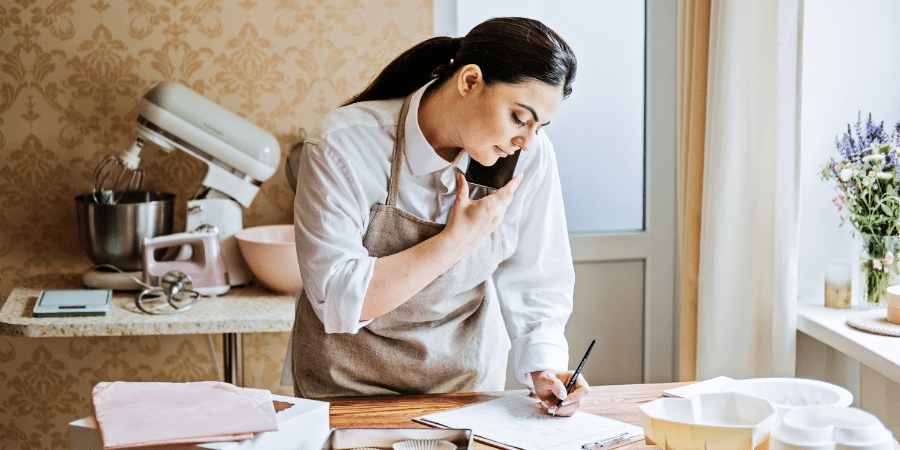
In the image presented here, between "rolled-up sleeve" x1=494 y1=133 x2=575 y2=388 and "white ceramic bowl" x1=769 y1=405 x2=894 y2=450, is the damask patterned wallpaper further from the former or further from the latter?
"white ceramic bowl" x1=769 y1=405 x2=894 y2=450

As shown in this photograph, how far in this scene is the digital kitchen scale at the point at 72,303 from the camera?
191cm

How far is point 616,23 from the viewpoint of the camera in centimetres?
268

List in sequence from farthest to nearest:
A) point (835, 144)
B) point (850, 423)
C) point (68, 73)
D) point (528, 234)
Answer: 1. point (68, 73)
2. point (835, 144)
3. point (528, 234)
4. point (850, 423)

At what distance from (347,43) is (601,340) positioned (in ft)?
4.41

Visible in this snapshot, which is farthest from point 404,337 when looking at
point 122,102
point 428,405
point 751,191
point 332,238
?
point 122,102

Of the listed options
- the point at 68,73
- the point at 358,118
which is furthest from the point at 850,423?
the point at 68,73

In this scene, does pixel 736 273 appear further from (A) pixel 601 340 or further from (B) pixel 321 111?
(B) pixel 321 111

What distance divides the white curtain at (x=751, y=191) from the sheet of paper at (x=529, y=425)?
3.84 ft

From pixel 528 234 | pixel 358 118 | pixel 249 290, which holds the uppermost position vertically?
pixel 358 118

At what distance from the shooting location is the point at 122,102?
2398 millimetres

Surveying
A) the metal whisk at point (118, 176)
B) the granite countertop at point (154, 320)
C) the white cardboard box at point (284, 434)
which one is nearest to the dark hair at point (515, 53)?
the white cardboard box at point (284, 434)

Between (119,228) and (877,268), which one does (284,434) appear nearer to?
(119,228)

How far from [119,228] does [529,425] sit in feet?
4.74

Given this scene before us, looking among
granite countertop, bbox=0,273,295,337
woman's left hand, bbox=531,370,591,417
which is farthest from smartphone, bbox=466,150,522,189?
granite countertop, bbox=0,273,295,337
